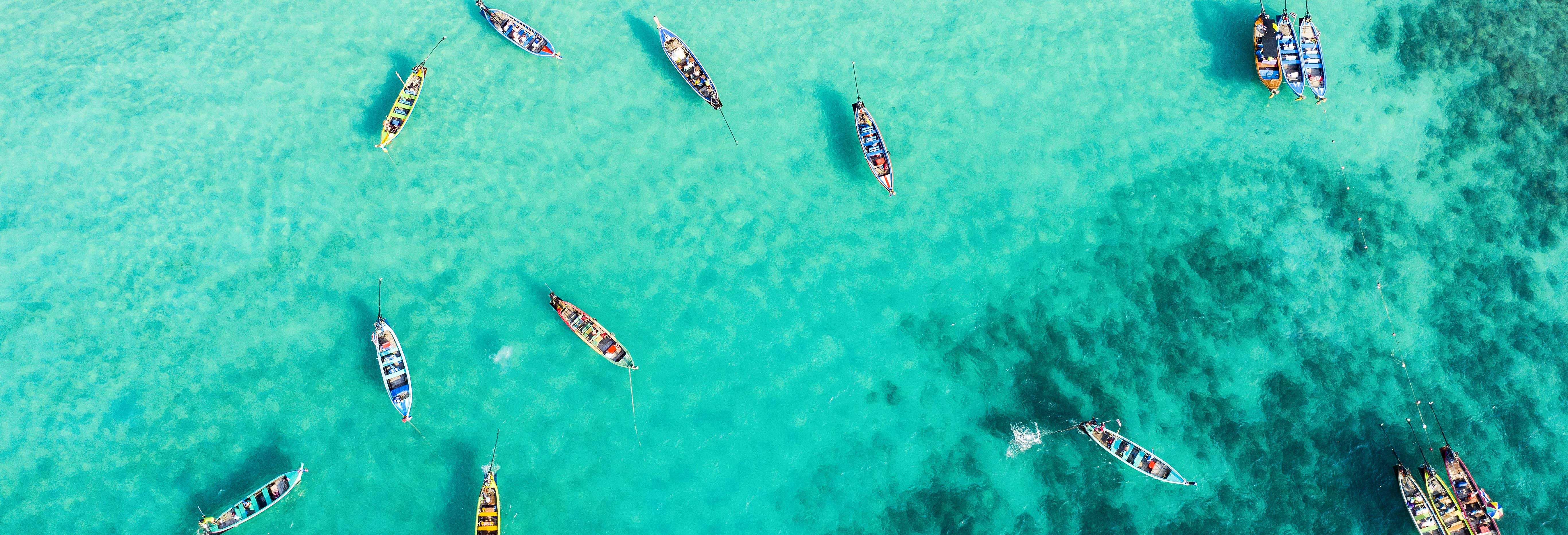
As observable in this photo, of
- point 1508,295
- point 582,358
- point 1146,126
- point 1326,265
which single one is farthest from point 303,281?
point 1508,295

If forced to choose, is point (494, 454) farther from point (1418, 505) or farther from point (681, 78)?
point (1418, 505)

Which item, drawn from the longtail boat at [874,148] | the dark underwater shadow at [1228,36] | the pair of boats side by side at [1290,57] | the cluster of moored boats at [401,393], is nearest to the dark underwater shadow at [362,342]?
the cluster of moored boats at [401,393]

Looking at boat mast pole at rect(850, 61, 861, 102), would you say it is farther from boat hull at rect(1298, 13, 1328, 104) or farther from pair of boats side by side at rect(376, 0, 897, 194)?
boat hull at rect(1298, 13, 1328, 104)

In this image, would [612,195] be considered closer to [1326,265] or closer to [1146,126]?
[1146,126]

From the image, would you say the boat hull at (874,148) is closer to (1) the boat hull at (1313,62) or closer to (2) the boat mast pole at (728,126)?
(2) the boat mast pole at (728,126)

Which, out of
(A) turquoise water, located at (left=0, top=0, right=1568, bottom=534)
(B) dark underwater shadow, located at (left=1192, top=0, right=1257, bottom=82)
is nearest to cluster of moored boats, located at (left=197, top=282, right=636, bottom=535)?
(A) turquoise water, located at (left=0, top=0, right=1568, bottom=534)

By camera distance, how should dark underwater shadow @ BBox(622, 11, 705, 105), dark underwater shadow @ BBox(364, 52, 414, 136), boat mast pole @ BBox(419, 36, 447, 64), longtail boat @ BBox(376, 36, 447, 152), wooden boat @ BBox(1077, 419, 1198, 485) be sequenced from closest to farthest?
wooden boat @ BBox(1077, 419, 1198, 485), longtail boat @ BBox(376, 36, 447, 152), dark underwater shadow @ BBox(364, 52, 414, 136), boat mast pole @ BBox(419, 36, 447, 64), dark underwater shadow @ BBox(622, 11, 705, 105)
